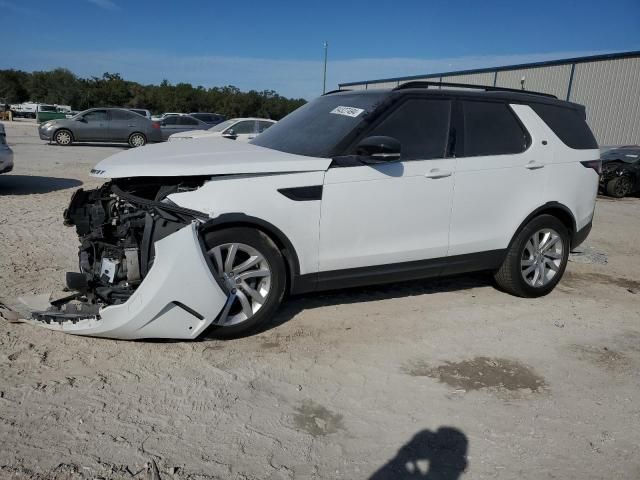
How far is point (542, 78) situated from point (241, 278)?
88.7ft

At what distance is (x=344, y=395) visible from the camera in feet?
10.8

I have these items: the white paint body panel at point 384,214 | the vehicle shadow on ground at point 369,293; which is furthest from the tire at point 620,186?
the white paint body panel at point 384,214

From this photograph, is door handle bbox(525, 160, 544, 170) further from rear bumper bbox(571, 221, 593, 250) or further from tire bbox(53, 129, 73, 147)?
tire bbox(53, 129, 73, 147)

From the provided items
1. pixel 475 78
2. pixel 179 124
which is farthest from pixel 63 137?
pixel 475 78

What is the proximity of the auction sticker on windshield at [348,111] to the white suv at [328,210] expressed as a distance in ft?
0.06

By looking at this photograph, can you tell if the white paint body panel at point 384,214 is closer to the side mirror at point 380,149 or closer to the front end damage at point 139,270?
the side mirror at point 380,149

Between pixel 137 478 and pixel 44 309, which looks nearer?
pixel 137 478

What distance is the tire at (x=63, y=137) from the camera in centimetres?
2078

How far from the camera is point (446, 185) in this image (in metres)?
4.45

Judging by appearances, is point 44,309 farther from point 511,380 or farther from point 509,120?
point 509,120

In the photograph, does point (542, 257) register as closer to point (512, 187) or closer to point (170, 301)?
point (512, 187)

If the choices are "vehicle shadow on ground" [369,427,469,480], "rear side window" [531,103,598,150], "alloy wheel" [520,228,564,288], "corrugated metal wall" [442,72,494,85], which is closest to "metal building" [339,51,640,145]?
"corrugated metal wall" [442,72,494,85]

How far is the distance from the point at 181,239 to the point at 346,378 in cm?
143

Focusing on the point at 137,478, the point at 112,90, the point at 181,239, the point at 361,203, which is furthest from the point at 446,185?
the point at 112,90
